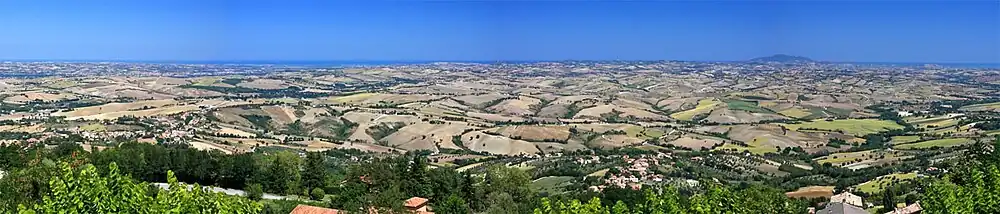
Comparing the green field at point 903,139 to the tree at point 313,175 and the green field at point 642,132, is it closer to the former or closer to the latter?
the green field at point 642,132

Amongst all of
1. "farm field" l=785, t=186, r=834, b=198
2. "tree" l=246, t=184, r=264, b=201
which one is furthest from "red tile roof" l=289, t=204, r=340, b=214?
"farm field" l=785, t=186, r=834, b=198

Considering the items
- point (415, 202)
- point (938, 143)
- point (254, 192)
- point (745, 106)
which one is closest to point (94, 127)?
point (254, 192)

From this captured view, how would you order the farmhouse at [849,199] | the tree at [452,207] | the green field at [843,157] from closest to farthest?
the tree at [452,207], the farmhouse at [849,199], the green field at [843,157]

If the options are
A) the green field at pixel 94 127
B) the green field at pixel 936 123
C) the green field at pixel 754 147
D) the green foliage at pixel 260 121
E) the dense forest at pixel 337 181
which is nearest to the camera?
the dense forest at pixel 337 181

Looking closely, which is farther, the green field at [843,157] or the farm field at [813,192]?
the green field at [843,157]

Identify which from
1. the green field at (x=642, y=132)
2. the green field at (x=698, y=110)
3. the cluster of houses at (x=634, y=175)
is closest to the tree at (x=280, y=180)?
the cluster of houses at (x=634, y=175)

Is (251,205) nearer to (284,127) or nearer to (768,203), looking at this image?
(768,203)
